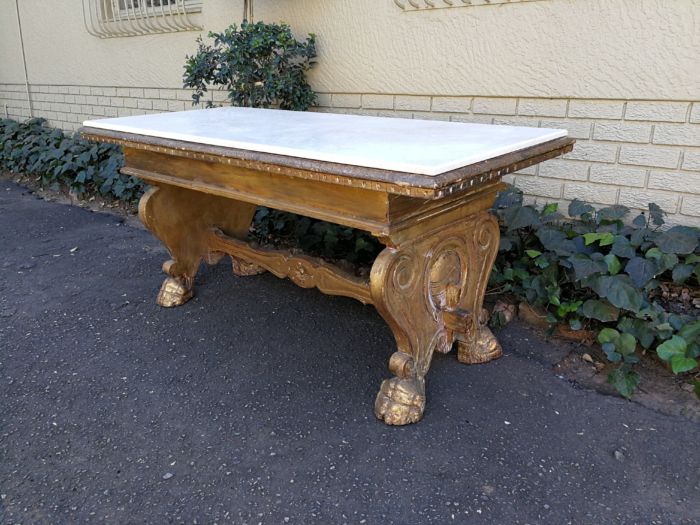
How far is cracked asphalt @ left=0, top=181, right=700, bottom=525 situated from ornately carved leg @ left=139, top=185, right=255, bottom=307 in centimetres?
14

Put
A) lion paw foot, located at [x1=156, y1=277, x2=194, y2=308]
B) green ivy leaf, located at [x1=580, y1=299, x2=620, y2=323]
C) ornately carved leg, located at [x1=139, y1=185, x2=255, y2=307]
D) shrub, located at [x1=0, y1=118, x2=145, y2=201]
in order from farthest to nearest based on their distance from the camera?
shrub, located at [x1=0, y1=118, x2=145, y2=201] < lion paw foot, located at [x1=156, y1=277, x2=194, y2=308] < ornately carved leg, located at [x1=139, y1=185, x2=255, y2=307] < green ivy leaf, located at [x1=580, y1=299, x2=620, y2=323]

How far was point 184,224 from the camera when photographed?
10.0 ft

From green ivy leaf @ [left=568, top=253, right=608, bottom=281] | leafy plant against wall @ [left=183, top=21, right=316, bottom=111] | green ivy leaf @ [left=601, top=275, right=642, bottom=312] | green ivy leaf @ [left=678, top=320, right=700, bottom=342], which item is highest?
leafy plant against wall @ [left=183, top=21, right=316, bottom=111]

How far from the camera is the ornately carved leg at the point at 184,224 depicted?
2.91 m

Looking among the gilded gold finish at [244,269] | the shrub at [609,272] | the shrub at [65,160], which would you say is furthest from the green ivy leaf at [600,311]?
the shrub at [65,160]

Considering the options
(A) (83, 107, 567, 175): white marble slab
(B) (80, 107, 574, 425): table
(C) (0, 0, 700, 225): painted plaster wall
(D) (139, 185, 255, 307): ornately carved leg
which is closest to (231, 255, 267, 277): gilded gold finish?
(D) (139, 185, 255, 307): ornately carved leg

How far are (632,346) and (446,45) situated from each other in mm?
1796

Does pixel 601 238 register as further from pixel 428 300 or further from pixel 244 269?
pixel 244 269

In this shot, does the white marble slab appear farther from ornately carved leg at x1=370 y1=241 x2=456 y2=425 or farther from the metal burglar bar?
the metal burglar bar

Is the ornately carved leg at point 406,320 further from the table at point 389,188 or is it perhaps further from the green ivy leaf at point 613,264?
the green ivy leaf at point 613,264

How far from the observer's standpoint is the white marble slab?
1711mm

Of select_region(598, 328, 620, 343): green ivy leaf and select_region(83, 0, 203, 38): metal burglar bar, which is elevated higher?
select_region(83, 0, 203, 38): metal burglar bar

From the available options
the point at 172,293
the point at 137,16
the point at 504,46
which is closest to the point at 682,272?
the point at 504,46

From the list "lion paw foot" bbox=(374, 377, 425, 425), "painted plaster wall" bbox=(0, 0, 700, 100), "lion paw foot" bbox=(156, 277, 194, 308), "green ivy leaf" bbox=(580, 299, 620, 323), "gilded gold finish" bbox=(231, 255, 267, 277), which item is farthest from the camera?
"gilded gold finish" bbox=(231, 255, 267, 277)
